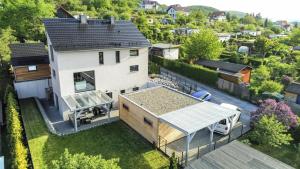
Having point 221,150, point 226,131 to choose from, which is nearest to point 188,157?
point 221,150

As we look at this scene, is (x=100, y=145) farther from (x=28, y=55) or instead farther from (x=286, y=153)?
(x=28, y=55)

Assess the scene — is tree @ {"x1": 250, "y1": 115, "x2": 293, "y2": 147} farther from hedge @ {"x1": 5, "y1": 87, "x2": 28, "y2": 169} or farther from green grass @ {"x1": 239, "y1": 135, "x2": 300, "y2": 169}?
hedge @ {"x1": 5, "y1": 87, "x2": 28, "y2": 169}

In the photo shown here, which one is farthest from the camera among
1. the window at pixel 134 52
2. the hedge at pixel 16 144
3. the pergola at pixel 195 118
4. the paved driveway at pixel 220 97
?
the paved driveway at pixel 220 97

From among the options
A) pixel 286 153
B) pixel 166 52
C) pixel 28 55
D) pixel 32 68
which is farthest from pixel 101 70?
pixel 166 52

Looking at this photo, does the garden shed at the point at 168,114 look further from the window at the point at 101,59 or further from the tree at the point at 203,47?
the tree at the point at 203,47

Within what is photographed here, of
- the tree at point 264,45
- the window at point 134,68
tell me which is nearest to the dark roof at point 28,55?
the window at point 134,68

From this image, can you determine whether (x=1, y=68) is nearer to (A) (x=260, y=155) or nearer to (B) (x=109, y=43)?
(B) (x=109, y=43)

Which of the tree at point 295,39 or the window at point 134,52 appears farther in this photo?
the tree at point 295,39
